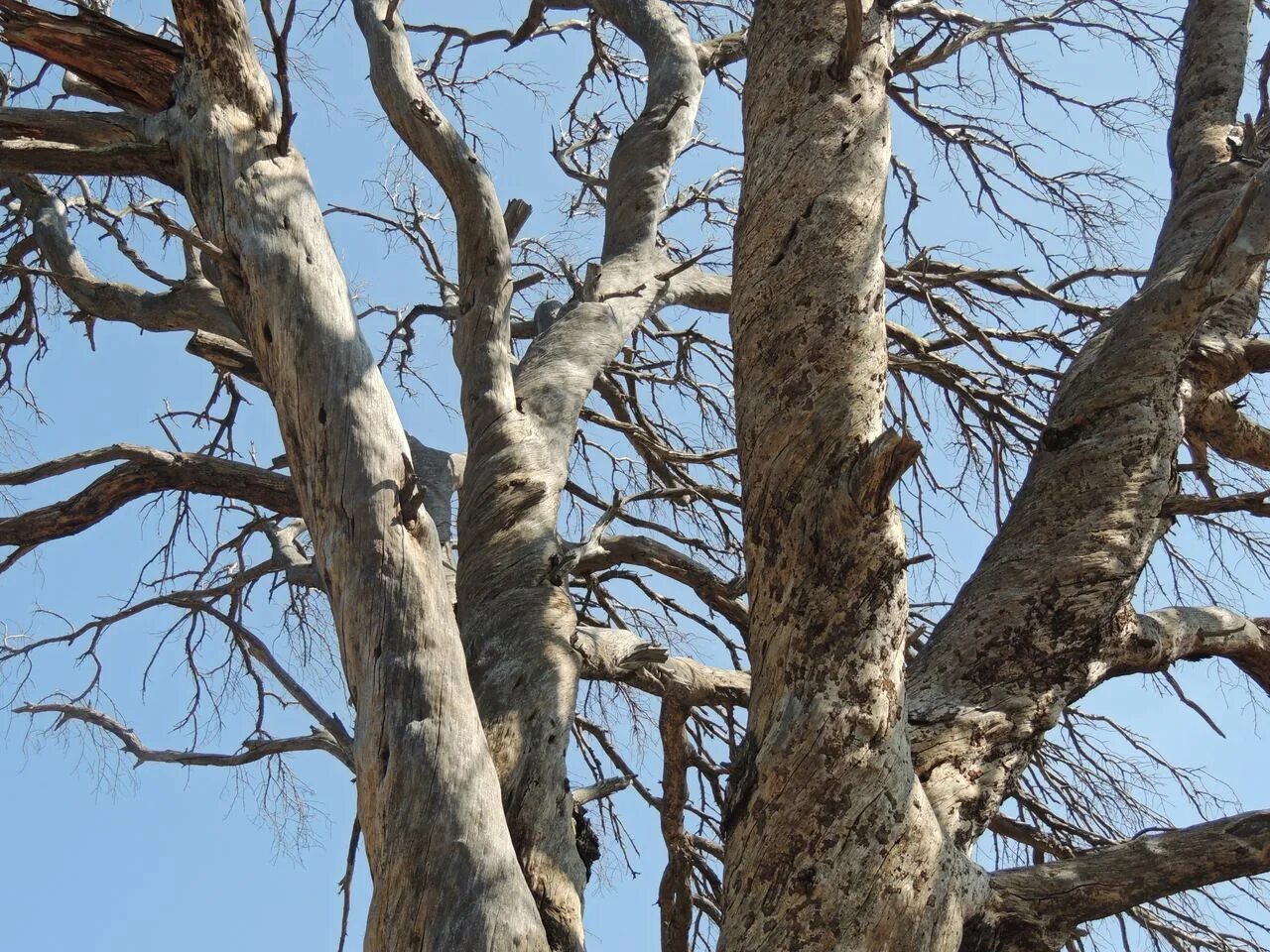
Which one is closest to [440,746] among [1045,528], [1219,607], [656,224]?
[1045,528]

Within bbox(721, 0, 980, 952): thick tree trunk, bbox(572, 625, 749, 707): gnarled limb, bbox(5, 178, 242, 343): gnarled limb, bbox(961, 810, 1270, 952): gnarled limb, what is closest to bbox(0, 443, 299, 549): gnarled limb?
bbox(5, 178, 242, 343): gnarled limb

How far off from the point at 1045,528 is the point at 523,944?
1.40 metres

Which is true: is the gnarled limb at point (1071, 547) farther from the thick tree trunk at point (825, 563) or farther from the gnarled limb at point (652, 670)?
the gnarled limb at point (652, 670)

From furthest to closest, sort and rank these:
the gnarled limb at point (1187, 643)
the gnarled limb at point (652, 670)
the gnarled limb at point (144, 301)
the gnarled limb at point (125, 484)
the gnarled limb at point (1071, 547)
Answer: the gnarled limb at point (144, 301), the gnarled limb at point (125, 484), the gnarled limb at point (652, 670), the gnarled limb at point (1187, 643), the gnarled limb at point (1071, 547)

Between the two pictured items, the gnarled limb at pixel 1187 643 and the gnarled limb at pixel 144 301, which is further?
the gnarled limb at pixel 144 301

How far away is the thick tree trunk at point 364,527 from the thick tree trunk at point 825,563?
0.44 meters

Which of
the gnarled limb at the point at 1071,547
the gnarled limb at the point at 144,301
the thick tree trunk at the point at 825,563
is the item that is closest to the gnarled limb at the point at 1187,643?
the gnarled limb at the point at 1071,547

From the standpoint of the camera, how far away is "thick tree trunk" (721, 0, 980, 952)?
5.87ft

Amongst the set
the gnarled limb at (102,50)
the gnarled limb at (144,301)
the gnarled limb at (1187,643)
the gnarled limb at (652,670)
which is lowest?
the gnarled limb at (1187,643)

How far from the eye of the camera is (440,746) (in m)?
1.84

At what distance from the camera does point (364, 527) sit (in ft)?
6.55

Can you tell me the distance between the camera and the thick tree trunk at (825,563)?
179 cm

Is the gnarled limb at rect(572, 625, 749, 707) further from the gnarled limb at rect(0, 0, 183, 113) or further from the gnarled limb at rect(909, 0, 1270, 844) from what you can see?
the gnarled limb at rect(0, 0, 183, 113)

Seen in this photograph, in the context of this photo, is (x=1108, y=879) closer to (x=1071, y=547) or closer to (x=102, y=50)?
(x=1071, y=547)
